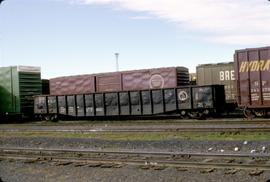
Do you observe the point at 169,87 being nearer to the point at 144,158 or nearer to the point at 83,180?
the point at 144,158

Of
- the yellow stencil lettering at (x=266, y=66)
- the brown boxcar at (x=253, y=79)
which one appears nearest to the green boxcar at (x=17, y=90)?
the brown boxcar at (x=253, y=79)

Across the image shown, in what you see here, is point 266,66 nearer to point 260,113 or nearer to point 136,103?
point 260,113

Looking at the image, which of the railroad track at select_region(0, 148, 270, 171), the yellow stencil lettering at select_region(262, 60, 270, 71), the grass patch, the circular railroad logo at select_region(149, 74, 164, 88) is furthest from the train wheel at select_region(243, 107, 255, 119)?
the railroad track at select_region(0, 148, 270, 171)

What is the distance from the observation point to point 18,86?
3012cm

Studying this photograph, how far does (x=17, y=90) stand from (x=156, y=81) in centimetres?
976

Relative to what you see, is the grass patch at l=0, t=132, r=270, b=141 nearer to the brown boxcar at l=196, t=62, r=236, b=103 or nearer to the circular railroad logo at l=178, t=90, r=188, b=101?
the circular railroad logo at l=178, t=90, r=188, b=101

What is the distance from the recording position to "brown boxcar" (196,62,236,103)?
89.9 ft

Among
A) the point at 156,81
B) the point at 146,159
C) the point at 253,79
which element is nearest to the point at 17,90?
the point at 156,81

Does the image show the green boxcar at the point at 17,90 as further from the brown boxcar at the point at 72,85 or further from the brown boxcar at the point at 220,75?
the brown boxcar at the point at 220,75

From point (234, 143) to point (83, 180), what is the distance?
5.60 m

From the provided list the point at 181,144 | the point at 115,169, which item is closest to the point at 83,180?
the point at 115,169

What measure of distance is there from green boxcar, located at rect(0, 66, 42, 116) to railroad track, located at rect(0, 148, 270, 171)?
56.3 ft

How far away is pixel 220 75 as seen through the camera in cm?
2775

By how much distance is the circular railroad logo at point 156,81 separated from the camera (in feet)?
87.7
